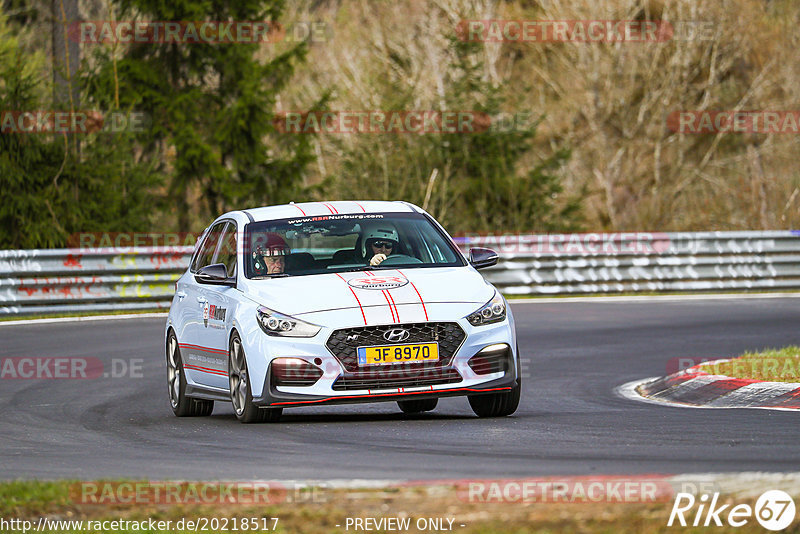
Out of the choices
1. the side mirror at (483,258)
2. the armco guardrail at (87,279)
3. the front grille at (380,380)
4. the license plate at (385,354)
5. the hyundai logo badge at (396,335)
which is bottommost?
the armco guardrail at (87,279)

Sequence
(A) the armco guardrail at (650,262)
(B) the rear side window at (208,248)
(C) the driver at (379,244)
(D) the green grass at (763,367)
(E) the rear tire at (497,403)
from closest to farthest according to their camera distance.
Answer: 1. (E) the rear tire at (497,403)
2. (C) the driver at (379,244)
3. (D) the green grass at (763,367)
4. (B) the rear side window at (208,248)
5. (A) the armco guardrail at (650,262)

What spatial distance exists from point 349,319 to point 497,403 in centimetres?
141

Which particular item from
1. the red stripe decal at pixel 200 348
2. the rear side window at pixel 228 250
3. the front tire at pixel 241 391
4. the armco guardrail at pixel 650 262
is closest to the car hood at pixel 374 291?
the front tire at pixel 241 391

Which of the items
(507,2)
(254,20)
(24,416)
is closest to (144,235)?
(254,20)

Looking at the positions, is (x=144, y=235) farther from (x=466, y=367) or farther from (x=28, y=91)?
(x=466, y=367)

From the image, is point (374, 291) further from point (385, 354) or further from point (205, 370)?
point (205, 370)

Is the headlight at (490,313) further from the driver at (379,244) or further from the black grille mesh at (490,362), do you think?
the driver at (379,244)

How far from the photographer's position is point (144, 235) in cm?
2773

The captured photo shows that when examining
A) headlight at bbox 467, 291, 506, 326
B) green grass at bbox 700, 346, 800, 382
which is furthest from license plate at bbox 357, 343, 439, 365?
green grass at bbox 700, 346, 800, 382

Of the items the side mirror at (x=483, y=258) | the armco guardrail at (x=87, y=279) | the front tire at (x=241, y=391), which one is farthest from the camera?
the armco guardrail at (x=87, y=279)

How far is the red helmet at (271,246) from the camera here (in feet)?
36.3

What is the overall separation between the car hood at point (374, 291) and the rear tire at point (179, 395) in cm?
162

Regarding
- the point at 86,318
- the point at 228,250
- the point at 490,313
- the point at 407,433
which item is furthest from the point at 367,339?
the point at 86,318

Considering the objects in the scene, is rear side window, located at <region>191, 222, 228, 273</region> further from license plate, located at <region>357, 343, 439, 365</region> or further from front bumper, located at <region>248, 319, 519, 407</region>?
license plate, located at <region>357, 343, 439, 365</region>
